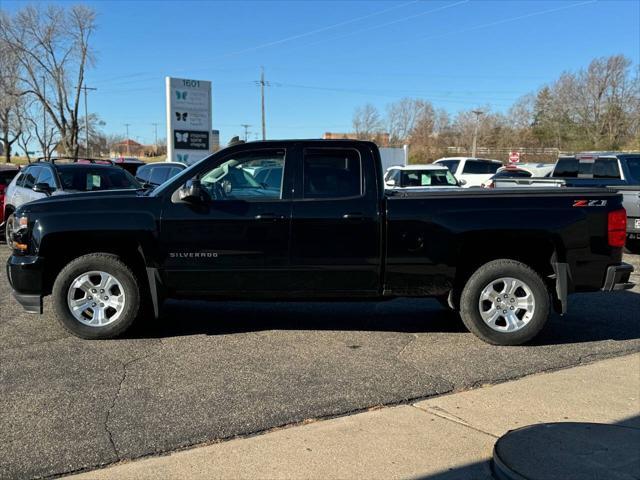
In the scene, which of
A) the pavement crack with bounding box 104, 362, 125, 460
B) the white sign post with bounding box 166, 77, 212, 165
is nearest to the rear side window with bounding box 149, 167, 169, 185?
the white sign post with bounding box 166, 77, 212, 165

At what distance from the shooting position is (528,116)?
241ft

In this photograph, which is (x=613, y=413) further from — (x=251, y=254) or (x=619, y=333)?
(x=251, y=254)

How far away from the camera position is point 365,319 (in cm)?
687

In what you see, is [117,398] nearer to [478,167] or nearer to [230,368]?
[230,368]

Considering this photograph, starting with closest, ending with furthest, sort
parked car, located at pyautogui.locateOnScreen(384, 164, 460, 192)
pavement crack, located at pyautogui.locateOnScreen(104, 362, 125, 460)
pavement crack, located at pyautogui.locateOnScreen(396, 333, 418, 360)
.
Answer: pavement crack, located at pyautogui.locateOnScreen(104, 362, 125, 460), pavement crack, located at pyautogui.locateOnScreen(396, 333, 418, 360), parked car, located at pyautogui.locateOnScreen(384, 164, 460, 192)

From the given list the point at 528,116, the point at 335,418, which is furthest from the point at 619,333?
the point at 528,116

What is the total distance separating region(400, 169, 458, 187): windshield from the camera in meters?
17.5

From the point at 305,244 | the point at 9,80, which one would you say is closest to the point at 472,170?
the point at 305,244

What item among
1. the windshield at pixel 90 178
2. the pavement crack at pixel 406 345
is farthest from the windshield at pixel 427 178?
the pavement crack at pixel 406 345

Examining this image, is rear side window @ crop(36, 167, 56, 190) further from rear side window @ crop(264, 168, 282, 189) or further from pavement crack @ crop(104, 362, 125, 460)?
pavement crack @ crop(104, 362, 125, 460)

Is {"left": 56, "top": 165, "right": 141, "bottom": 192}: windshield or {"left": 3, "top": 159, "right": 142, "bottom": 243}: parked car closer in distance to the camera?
{"left": 3, "top": 159, "right": 142, "bottom": 243}: parked car

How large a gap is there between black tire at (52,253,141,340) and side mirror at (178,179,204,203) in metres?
0.89

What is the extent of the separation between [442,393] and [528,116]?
246ft

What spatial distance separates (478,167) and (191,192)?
2062 cm
